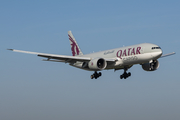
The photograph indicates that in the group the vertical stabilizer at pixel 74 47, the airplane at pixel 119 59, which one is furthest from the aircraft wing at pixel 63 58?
the vertical stabilizer at pixel 74 47

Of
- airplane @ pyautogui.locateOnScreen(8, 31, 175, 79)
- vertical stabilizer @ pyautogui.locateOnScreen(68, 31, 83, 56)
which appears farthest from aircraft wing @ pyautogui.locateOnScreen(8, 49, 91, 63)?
vertical stabilizer @ pyautogui.locateOnScreen(68, 31, 83, 56)

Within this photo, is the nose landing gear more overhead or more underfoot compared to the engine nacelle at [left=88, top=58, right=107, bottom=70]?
more underfoot

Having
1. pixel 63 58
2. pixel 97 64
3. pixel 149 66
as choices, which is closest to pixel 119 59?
pixel 97 64

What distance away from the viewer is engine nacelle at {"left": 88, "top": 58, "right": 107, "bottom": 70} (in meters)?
55.0

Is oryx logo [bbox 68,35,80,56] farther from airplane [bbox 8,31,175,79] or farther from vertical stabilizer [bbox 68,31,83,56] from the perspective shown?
A: airplane [bbox 8,31,175,79]

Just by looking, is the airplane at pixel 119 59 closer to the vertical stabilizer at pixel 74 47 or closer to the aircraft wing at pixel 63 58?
the aircraft wing at pixel 63 58

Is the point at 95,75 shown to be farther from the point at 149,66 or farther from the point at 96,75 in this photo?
the point at 149,66

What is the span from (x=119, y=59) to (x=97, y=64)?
3.53m

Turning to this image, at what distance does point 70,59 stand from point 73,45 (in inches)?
518

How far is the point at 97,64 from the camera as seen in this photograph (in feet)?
181

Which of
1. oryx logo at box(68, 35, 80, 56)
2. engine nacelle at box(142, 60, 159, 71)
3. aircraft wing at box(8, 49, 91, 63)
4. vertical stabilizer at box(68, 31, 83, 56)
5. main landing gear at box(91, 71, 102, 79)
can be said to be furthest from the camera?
oryx logo at box(68, 35, 80, 56)

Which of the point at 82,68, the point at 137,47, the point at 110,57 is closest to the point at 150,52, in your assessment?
the point at 137,47

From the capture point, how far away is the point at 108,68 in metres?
58.0

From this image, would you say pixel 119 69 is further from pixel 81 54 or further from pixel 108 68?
pixel 81 54
